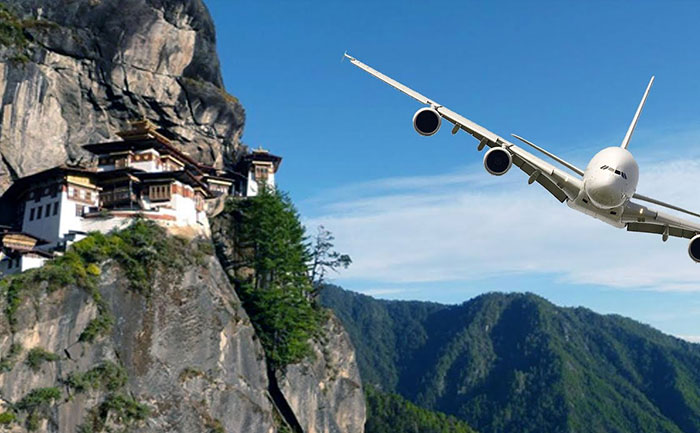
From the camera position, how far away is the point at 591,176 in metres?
12.5

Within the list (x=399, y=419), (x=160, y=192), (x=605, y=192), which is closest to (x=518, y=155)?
(x=605, y=192)

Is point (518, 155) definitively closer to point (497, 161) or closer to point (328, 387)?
point (497, 161)

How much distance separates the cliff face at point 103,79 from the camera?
64.2 m

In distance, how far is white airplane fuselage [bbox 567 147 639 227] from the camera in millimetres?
12094

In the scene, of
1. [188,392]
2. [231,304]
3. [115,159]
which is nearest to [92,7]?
[115,159]

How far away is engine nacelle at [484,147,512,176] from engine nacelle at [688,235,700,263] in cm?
479

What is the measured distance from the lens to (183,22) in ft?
277

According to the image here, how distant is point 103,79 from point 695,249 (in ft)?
254

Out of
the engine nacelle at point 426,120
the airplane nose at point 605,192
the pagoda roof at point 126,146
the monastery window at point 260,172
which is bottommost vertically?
the airplane nose at point 605,192

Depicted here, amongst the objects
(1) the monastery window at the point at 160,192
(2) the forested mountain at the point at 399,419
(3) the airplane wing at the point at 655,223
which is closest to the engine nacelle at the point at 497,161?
(3) the airplane wing at the point at 655,223

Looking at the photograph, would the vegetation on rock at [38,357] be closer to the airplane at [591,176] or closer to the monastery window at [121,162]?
the monastery window at [121,162]

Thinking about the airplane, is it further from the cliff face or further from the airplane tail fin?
the cliff face

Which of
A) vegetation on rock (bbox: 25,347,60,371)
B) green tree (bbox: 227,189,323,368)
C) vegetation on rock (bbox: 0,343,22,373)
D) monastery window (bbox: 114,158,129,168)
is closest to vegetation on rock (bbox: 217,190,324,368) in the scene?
green tree (bbox: 227,189,323,368)

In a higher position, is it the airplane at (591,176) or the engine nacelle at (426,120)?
the engine nacelle at (426,120)
